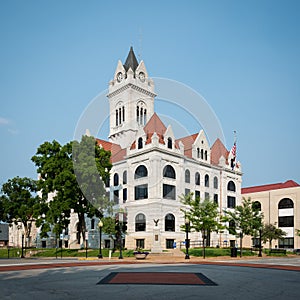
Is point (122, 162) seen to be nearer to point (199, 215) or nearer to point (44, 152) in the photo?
point (44, 152)

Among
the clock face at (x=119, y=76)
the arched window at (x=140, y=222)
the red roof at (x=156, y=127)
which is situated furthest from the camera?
the clock face at (x=119, y=76)

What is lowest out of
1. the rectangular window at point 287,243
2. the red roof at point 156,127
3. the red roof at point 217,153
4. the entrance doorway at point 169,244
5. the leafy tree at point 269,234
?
the rectangular window at point 287,243

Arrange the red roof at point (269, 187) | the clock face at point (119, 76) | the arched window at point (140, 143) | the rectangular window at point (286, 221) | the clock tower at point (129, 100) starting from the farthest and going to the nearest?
the red roof at point (269, 187) → the clock face at point (119, 76) → the rectangular window at point (286, 221) → the clock tower at point (129, 100) → the arched window at point (140, 143)

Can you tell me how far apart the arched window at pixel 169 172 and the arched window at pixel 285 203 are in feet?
94.8

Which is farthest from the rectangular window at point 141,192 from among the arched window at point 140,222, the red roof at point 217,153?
the red roof at point 217,153

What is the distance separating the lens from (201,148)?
71562mm

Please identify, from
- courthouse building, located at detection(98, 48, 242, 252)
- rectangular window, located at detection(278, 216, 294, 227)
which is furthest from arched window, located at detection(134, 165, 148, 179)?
rectangular window, located at detection(278, 216, 294, 227)

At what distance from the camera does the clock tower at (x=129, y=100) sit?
7856cm

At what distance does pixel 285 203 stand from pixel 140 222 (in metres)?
34.0

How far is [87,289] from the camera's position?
15273mm

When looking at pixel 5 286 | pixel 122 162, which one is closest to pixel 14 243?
pixel 122 162

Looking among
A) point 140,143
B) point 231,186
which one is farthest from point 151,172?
point 231,186

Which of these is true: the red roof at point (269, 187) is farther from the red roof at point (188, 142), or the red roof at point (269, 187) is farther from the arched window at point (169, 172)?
the arched window at point (169, 172)

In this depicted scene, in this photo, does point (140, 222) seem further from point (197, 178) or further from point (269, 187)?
point (269, 187)
